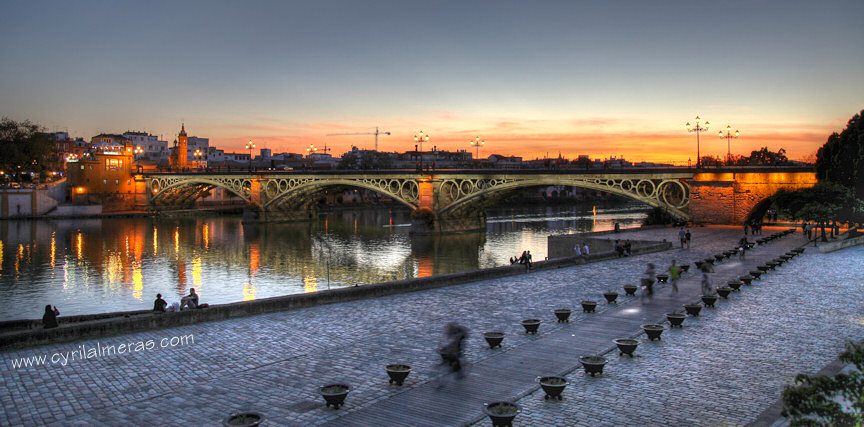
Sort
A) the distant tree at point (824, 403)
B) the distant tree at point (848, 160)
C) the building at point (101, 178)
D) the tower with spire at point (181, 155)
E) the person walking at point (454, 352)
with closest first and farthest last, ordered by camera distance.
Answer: the distant tree at point (824, 403), the person walking at point (454, 352), the distant tree at point (848, 160), the building at point (101, 178), the tower with spire at point (181, 155)

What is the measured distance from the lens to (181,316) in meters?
16.8

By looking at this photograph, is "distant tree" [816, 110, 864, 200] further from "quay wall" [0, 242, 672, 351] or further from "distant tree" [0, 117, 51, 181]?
"distant tree" [0, 117, 51, 181]

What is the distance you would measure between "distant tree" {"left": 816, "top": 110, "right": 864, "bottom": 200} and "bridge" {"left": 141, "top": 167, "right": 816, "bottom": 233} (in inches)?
89.9

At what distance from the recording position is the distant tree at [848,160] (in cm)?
4131

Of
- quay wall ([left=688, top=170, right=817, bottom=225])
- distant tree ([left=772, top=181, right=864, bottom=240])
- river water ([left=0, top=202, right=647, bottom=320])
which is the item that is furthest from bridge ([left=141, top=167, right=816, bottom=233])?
distant tree ([left=772, top=181, right=864, bottom=240])

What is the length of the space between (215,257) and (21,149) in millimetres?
55578

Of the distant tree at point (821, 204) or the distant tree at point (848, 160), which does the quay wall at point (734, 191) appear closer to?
the distant tree at point (848, 160)

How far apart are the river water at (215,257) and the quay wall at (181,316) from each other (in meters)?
10.0

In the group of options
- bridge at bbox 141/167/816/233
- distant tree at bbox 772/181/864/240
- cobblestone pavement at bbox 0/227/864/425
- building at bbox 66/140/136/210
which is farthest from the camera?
building at bbox 66/140/136/210

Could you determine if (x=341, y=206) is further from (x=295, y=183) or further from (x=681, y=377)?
(x=681, y=377)

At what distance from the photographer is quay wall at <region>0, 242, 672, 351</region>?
571 inches

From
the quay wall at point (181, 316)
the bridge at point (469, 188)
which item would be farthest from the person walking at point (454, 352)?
the bridge at point (469, 188)

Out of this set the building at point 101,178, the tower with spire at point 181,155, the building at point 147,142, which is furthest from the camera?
the building at point 147,142

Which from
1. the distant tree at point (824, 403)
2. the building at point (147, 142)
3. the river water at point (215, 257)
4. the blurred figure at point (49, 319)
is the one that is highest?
the building at point (147, 142)
